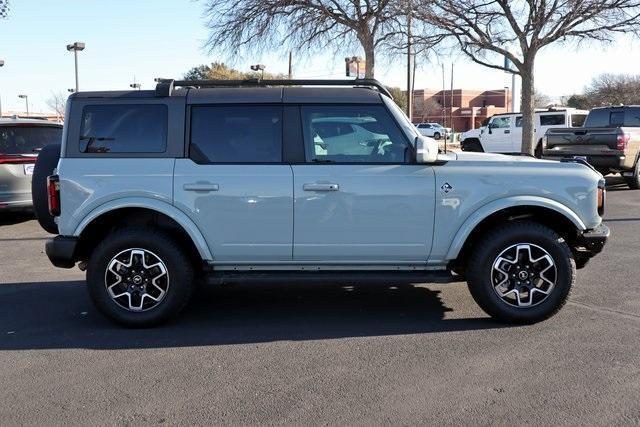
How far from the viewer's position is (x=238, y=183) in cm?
486

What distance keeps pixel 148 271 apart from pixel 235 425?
196 cm

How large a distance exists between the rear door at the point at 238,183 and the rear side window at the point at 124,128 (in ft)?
0.84

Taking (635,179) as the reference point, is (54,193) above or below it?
above

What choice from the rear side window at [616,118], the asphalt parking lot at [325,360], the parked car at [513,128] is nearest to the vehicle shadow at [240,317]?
the asphalt parking lot at [325,360]

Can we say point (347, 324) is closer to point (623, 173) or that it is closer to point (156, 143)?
point (156, 143)

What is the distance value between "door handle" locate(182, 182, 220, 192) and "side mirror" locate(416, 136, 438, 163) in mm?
1597

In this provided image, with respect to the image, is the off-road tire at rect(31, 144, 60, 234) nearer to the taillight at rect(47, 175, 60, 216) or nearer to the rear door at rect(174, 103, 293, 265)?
the taillight at rect(47, 175, 60, 216)

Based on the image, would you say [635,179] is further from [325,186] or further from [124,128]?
[124,128]

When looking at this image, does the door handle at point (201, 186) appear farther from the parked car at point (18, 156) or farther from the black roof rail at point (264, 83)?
the parked car at point (18, 156)

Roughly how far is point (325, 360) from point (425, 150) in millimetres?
1752

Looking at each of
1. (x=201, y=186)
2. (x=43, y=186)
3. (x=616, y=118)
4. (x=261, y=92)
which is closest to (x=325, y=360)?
(x=201, y=186)

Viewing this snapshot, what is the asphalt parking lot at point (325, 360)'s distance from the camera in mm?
3555

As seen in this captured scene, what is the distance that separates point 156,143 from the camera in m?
4.98

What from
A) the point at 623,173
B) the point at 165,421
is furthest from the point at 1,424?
the point at 623,173
